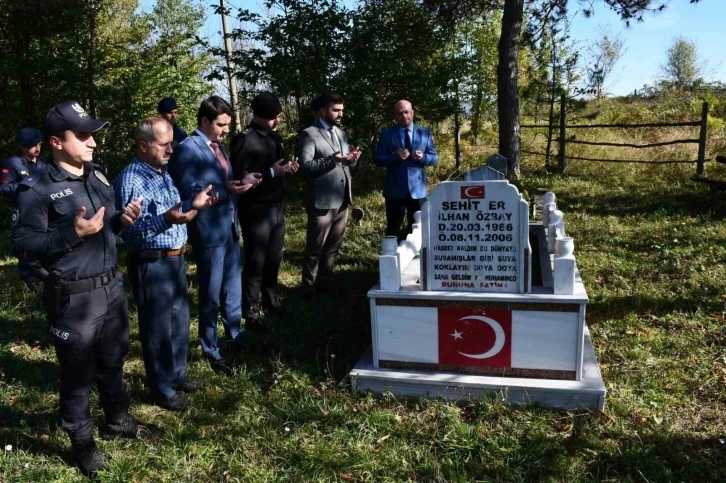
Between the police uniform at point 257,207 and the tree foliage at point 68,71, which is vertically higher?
the tree foliage at point 68,71

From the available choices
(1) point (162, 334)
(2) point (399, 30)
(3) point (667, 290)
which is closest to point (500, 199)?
(1) point (162, 334)

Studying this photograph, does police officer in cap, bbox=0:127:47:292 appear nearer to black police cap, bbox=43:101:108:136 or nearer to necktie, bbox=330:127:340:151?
necktie, bbox=330:127:340:151

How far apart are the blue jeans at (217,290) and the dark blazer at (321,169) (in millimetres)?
1263

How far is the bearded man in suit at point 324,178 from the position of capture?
505cm

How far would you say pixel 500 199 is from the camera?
11.4 ft

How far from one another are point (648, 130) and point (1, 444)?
17.3 meters

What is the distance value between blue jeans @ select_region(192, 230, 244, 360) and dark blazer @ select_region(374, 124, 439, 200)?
7.06 ft

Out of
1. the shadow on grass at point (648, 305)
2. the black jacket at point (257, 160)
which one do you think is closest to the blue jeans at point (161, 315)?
the black jacket at point (257, 160)

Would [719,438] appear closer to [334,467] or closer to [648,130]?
[334,467]

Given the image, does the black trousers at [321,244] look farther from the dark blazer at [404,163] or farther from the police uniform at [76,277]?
the police uniform at [76,277]

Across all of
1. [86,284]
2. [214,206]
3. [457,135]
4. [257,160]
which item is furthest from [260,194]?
[457,135]

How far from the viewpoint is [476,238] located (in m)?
3.58

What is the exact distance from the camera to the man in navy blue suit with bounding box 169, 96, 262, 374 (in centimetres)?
366

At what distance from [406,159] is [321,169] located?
1016 millimetres
